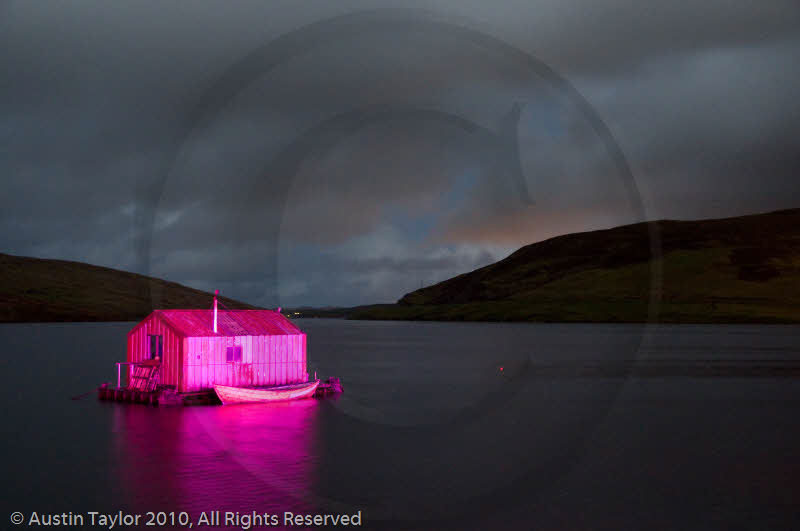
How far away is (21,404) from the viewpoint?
57562mm

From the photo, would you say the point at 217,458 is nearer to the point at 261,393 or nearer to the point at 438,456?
the point at 438,456

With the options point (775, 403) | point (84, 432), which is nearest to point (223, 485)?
point (84, 432)

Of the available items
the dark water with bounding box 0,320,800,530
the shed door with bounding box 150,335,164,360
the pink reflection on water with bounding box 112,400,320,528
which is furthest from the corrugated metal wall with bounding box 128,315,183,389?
the dark water with bounding box 0,320,800,530

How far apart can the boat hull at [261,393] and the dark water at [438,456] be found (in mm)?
756

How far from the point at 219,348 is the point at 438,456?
20.1 m

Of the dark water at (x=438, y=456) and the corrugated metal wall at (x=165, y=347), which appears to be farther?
the corrugated metal wall at (x=165, y=347)

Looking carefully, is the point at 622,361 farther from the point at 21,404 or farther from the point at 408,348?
the point at 21,404

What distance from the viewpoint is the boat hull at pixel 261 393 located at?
51312 mm

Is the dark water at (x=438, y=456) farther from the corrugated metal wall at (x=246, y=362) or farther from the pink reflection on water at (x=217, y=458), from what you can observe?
the corrugated metal wall at (x=246, y=362)

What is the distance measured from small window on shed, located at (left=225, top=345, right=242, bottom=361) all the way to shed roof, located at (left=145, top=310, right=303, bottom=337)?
953mm

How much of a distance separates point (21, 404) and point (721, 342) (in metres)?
126

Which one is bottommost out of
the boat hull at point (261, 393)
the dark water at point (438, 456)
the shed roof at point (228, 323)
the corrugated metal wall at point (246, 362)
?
the dark water at point (438, 456)

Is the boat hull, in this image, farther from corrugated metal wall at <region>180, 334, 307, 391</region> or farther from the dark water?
corrugated metal wall at <region>180, 334, 307, 391</region>

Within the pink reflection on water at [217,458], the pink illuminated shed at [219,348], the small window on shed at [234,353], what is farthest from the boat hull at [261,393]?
the small window on shed at [234,353]
